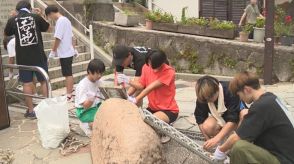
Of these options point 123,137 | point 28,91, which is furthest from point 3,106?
point 123,137

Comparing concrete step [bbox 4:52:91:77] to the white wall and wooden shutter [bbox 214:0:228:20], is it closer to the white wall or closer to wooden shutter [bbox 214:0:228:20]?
the white wall

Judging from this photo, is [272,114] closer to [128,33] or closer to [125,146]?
[125,146]

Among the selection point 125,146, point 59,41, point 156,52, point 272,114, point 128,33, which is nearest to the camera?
point 272,114

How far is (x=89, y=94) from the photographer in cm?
564

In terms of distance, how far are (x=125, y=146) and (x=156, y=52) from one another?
1454mm

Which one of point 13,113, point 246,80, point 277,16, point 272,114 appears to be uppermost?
point 277,16

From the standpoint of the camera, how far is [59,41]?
7.63 metres

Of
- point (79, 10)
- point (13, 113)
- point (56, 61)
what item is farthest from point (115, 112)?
point (79, 10)

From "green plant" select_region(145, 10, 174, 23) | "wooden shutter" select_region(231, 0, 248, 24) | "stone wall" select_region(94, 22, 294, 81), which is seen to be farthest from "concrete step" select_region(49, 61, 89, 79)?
"wooden shutter" select_region(231, 0, 248, 24)

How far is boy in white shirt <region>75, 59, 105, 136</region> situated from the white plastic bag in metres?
0.21

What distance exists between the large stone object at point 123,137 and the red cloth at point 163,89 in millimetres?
542

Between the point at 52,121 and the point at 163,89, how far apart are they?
1.51 m

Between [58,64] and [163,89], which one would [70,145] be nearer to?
[163,89]

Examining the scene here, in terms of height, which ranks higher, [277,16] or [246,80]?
[277,16]
